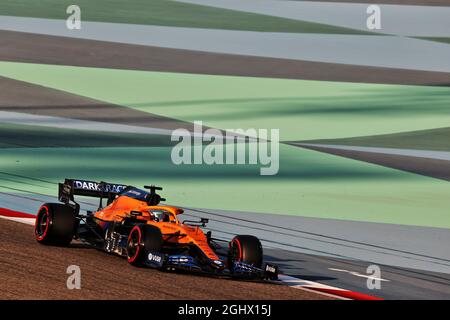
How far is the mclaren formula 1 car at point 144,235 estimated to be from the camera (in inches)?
571

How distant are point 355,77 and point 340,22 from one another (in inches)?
258

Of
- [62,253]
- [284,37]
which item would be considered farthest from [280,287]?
[284,37]

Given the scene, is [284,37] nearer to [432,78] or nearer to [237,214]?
[432,78]

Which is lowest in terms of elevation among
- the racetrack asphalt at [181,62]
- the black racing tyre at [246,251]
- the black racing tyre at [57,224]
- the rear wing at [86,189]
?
the black racing tyre at [246,251]

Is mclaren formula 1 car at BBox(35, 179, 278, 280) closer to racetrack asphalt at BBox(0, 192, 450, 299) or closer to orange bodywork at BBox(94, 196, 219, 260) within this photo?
orange bodywork at BBox(94, 196, 219, 260)

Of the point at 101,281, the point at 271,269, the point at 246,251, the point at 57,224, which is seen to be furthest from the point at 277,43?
the point at 101,281

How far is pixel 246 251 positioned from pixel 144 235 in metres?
1.28

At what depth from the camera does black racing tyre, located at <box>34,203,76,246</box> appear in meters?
15.6

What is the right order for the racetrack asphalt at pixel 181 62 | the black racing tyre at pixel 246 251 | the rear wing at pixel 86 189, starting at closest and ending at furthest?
1. the black racing tyre at pixel 246 251
2. the rear wing at pixel 86 189
3. the racetrack asphalt at pixel 181 62

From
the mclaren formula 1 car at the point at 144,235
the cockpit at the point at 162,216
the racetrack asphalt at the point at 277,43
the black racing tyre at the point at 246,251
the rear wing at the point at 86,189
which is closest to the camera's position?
the mclaren formula 1 car at the point at 144,235

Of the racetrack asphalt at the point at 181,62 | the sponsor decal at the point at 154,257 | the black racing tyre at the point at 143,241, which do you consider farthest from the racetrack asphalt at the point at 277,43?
the sponsor decal at the point at 154,257

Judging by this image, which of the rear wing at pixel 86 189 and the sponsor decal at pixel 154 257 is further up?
the rear wing at pixel 86 189

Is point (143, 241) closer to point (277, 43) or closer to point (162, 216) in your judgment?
point (162, 216)

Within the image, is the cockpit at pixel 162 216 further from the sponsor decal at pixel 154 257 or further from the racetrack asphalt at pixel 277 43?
the racetrack asphalt at pixel 277 43
